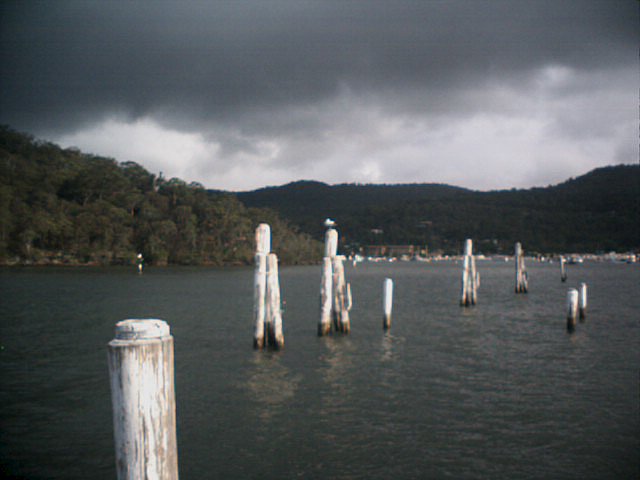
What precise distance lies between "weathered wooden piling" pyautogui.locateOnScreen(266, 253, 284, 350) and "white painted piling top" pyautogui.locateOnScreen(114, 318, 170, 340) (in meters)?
12.1

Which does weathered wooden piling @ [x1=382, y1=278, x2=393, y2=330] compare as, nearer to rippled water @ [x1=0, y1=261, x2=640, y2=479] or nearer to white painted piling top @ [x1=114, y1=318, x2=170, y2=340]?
rippled water @ [x1=0, y1=261, x2=640, y2=479]

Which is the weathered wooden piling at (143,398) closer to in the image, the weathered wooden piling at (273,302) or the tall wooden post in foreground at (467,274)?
the weathered wooden piling at (273,302)

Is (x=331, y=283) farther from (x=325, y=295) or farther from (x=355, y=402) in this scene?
(x=355, y=402)

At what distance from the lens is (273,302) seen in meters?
16.2

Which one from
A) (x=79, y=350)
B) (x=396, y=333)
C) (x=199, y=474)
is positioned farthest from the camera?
(x=396, y=333)

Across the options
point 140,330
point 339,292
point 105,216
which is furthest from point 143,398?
point 105,216

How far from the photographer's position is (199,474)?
866 centimetres

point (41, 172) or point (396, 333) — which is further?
point (41, 172)

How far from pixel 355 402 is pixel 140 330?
35.0ft

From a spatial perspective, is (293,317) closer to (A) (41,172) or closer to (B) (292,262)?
(A) (41,172)

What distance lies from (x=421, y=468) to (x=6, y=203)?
10069 centimetres

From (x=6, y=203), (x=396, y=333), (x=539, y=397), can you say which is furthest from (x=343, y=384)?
(x=6, y=203)

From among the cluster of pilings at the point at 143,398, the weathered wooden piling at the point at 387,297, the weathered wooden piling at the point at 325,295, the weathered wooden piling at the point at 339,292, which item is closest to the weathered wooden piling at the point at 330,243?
the weathered wooden piling at the point at 325,295

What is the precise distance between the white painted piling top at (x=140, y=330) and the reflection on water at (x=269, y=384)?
29.4 ft
